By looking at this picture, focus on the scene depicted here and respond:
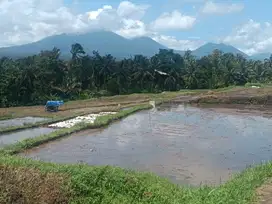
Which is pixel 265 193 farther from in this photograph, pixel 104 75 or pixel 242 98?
pixel 104 75

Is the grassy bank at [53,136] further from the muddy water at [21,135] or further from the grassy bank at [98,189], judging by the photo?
the grassy bank at [98,189]

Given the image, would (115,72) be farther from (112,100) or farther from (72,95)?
(112,100)

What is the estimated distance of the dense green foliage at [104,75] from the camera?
3575cm

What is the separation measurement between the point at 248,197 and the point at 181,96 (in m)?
26.6

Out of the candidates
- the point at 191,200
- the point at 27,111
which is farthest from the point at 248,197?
the point at 27,111

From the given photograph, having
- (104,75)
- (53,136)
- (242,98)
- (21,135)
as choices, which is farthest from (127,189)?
(104,75)

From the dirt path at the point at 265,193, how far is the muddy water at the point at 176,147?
1954mm

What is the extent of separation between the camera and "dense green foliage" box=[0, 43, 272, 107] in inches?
1407

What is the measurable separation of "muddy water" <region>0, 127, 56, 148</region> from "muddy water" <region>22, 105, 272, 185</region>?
1.87 meters

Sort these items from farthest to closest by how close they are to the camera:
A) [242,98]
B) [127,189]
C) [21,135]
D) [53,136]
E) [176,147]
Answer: [242,98] < [21,135] < [53,136] < [176,147] < [127,189]

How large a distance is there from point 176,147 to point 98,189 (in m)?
6.94

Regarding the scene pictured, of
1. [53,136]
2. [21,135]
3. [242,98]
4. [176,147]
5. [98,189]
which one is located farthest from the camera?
[242,98]

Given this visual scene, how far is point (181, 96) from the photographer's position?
3334 centimetres

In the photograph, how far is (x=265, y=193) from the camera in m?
7.29
